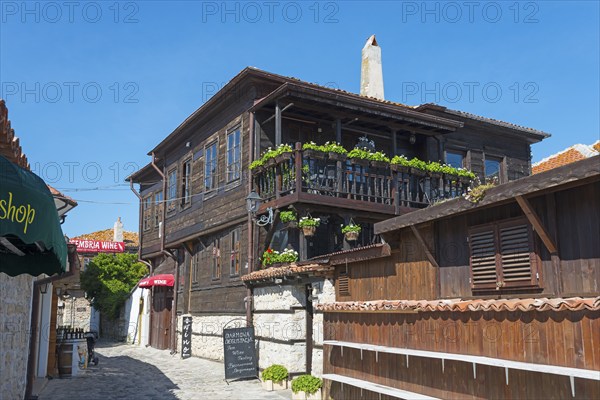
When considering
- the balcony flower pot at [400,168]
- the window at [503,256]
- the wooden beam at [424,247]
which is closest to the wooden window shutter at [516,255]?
the window at [503,256]

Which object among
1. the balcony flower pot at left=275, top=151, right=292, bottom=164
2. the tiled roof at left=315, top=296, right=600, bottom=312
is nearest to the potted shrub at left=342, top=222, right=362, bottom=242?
the balcony flower pot at left=275, top=151, right=292, bottom=164

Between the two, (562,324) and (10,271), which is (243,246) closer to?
(10,271)

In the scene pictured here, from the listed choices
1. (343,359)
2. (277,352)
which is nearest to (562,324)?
(343,359)

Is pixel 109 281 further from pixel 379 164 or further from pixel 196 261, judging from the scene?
pixel 379 164

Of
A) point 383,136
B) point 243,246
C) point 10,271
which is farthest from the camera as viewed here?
point 383,136

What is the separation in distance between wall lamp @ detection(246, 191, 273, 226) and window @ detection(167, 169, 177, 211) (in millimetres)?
7551

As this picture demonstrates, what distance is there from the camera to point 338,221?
48.6 feet

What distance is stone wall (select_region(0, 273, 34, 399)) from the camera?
25.5 ft

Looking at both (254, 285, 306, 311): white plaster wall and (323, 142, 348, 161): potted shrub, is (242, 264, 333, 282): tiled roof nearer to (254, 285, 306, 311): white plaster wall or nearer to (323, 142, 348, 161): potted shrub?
(254, 285, 306, 311): white plaster wall

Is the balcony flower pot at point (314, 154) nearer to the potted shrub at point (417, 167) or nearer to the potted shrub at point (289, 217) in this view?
the potted shrub at point (289, 217)

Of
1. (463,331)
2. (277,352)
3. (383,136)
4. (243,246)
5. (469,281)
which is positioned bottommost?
(277,352)

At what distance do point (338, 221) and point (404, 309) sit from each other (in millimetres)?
6482

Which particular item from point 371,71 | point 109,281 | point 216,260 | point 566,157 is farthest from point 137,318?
point 566,157

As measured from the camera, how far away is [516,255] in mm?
7062
